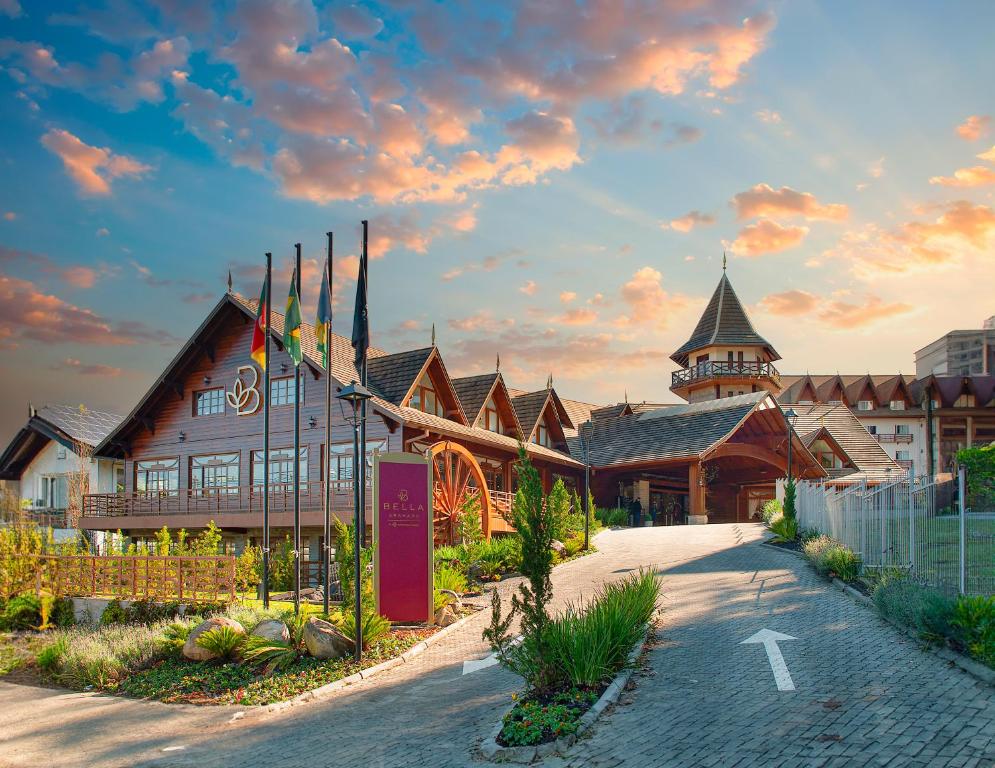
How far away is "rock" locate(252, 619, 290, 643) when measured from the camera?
14.5 meters

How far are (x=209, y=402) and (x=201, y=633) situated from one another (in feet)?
66.4

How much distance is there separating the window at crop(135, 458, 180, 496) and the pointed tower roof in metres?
41.8

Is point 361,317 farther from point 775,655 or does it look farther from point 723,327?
point 723,327

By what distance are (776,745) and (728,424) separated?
3081cm

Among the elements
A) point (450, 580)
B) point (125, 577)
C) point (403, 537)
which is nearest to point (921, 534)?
point (403, 537)

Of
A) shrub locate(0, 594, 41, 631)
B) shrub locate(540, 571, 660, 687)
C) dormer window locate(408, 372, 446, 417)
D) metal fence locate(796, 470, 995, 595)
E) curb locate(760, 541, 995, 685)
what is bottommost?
shrub locate(0, 594, 41, 631)

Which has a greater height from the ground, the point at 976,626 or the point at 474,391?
the point at 474,391

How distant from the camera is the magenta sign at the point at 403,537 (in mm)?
16031

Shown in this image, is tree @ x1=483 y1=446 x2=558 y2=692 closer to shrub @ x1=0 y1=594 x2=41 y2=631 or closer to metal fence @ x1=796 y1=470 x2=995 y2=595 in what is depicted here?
metal fence @ x1=796 y1=470 x2=995 y2=595

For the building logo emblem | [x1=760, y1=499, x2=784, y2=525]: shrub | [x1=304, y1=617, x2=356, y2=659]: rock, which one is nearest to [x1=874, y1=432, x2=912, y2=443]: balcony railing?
[x1=760, y1=499, x2=784, y2=525]: shrub

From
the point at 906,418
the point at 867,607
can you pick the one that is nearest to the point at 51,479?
the point at 867,607

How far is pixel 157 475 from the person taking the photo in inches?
1361

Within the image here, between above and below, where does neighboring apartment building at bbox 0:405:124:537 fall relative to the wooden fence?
above

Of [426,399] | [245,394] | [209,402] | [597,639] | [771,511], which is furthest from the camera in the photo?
[209,402]
